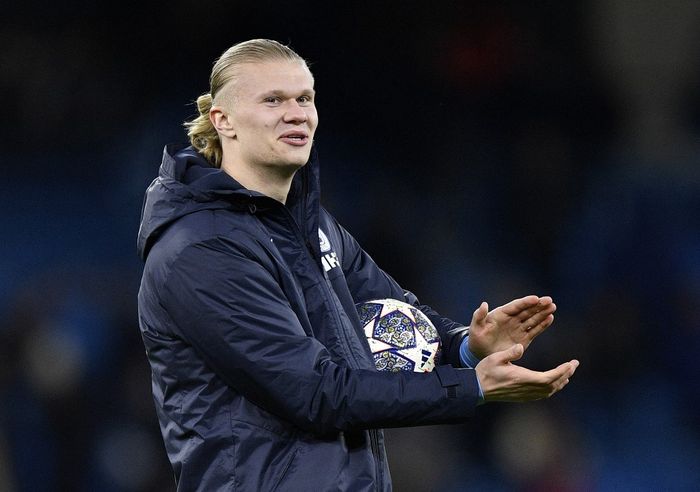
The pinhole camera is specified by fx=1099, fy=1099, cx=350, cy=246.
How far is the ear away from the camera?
8.70 feet

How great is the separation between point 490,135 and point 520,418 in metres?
1.42

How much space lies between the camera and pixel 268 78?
2646 millimetres

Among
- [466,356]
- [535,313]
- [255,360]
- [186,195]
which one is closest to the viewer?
[255,360]

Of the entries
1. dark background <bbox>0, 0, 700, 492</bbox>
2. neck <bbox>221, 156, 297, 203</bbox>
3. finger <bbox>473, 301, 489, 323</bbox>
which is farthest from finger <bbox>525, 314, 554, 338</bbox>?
dark background <bbox>0, 0, 700, 492</bbox>

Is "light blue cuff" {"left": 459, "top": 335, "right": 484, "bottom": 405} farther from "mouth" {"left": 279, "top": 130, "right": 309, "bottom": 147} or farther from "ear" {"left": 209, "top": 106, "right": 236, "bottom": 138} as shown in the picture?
"ear" {"left": 209, "top": 106, "right": 236, "bottom": 138}

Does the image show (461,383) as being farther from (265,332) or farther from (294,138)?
(294,138)

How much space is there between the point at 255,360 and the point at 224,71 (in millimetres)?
792

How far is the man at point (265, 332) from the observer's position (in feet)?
7.59

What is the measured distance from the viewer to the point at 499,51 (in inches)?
220

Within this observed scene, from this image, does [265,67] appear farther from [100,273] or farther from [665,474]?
[665,474]

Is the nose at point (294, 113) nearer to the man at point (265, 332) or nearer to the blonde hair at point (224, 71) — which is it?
the man at point (265, 332)

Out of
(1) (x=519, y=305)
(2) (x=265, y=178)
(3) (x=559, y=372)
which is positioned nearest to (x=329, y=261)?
(2) (x=265, y=178)

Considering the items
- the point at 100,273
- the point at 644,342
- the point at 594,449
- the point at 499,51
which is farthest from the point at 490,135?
the point at 100,273

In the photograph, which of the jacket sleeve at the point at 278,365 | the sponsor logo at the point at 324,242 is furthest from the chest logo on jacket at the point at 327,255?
the jacket sleeve at the point at 278,365
